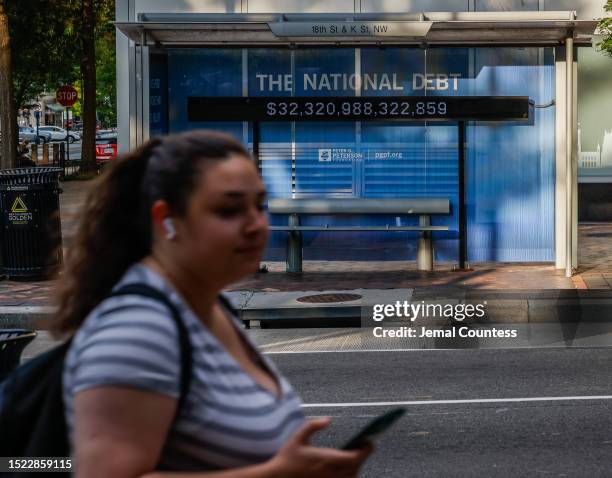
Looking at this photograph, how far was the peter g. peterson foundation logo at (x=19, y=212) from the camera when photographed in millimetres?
14680

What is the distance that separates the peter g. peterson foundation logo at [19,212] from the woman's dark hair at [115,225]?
12626 millimetres

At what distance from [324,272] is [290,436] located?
13.7 meters

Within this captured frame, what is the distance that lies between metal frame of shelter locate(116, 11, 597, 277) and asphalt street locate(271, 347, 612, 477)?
17.2 feet

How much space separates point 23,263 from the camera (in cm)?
1492

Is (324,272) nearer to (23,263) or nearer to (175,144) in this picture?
(23,263)

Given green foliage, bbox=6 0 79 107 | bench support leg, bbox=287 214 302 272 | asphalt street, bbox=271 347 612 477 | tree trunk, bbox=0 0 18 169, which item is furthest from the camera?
green foliage, bbox=6 0 79 107

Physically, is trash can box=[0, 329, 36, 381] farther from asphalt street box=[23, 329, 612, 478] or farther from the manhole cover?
the manhole cover

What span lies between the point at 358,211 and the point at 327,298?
282 centimetres

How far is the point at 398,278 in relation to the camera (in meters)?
15.2

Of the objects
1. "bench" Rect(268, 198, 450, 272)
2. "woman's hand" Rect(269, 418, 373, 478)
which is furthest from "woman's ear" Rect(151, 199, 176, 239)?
"bench" Rect(268, 198, 450, 272)

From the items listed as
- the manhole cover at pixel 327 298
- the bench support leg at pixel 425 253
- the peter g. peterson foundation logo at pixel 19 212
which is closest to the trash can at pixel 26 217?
the peter g. peterson foundation logo at pixel 19 212

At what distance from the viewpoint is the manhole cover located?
13297 millimetres

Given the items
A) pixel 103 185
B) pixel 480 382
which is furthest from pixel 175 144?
pixel 480 382

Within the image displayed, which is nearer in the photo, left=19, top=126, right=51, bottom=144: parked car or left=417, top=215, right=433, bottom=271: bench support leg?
left=417, top=215, right=433, bottom=271: bench support leg
